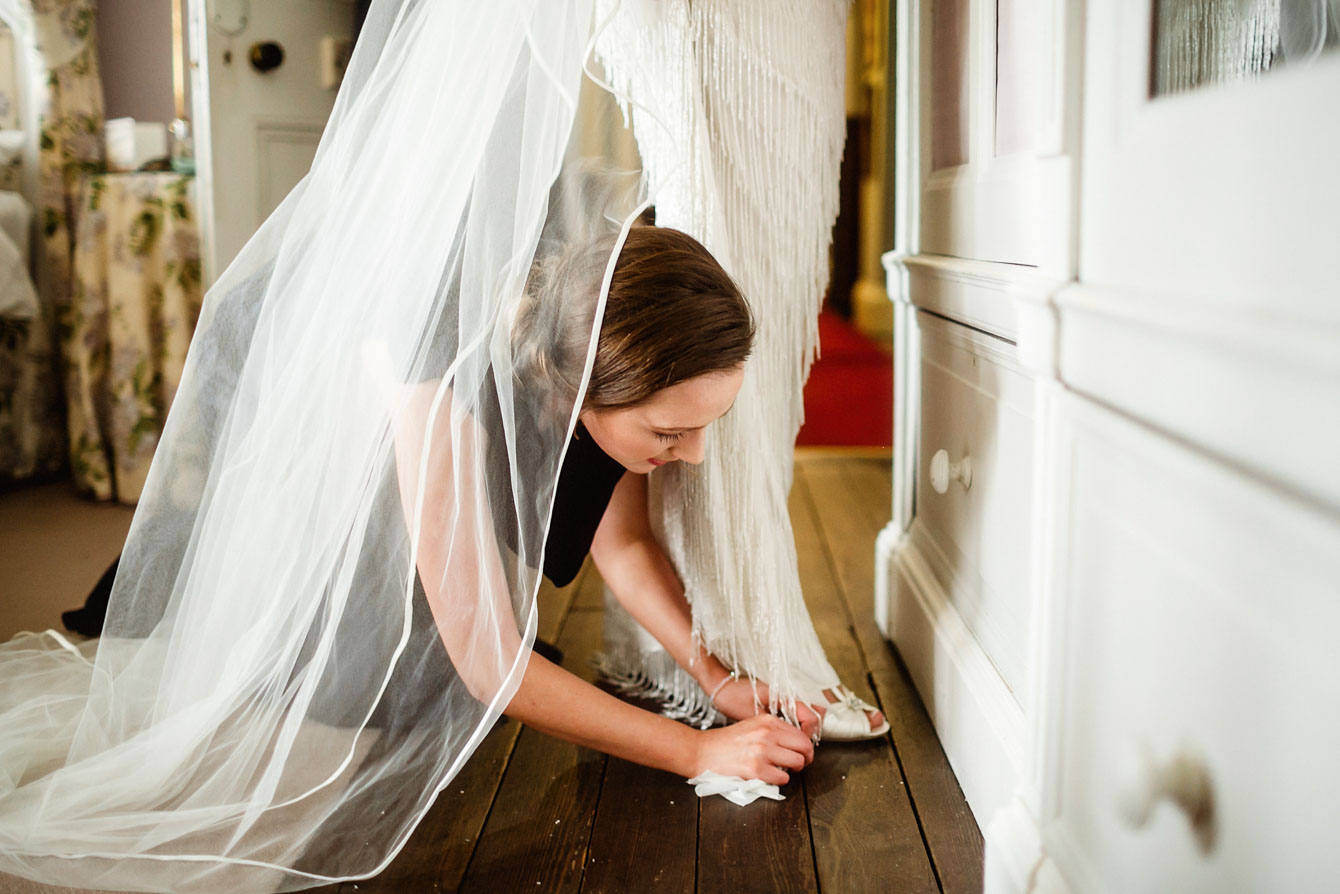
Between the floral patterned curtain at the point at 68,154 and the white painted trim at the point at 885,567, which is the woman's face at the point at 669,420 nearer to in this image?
the white painted trim at the point at 885,567

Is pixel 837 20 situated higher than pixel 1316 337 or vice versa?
pixel 837 20

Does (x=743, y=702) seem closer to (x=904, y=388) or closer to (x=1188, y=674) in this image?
(x=904, y=388)

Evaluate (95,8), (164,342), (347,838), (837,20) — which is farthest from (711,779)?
(95,8)

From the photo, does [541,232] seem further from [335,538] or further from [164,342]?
[164,342]

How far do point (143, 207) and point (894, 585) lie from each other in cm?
164

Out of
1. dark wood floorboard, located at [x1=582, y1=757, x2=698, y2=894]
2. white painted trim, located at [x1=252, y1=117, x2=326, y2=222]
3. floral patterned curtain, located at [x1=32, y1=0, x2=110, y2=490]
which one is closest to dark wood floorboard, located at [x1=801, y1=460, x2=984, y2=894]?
dark wood floorboard, located at [x1=582, y1=757, x2=698, y2=894]

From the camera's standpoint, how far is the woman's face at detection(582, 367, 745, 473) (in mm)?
833

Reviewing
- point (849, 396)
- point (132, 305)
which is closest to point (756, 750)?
point (132, 305)

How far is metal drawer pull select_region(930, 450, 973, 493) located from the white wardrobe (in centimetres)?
7

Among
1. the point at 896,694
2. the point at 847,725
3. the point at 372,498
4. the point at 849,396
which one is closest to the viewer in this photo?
the point at 372,498

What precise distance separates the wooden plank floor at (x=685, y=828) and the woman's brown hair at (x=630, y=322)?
390mm

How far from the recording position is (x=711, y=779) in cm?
96

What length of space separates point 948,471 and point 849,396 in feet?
7.40

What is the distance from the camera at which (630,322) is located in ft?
2.63
